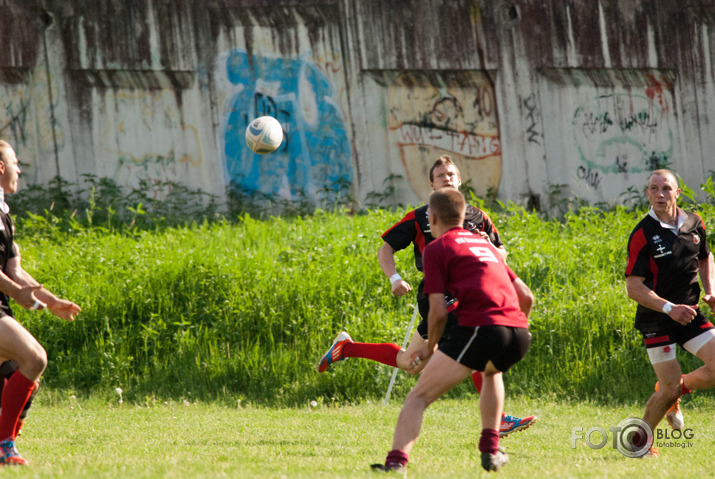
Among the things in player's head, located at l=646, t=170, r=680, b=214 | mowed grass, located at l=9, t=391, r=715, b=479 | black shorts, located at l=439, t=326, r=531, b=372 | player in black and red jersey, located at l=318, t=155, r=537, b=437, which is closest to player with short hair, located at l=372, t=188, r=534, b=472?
black shorts, located at l=439, t=326, r=531, b=372

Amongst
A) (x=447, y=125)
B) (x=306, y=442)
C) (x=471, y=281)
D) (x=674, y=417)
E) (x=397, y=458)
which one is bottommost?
(x=674, y=417)

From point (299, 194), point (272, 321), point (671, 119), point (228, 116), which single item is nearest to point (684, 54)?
point (671, 119)

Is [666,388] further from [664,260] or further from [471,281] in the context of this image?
[471,281]

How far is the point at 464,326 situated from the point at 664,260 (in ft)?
7.58

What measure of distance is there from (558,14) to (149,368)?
30.6 ft

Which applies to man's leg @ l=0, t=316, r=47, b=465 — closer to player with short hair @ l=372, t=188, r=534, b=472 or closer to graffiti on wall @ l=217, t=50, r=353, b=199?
player with short hair @ l=372, t=188, r=534, b=472

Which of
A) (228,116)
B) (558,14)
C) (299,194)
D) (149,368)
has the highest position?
(558,14)

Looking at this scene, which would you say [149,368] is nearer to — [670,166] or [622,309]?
[622,309]

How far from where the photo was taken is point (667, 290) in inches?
249

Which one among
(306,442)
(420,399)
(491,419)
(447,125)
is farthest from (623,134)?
(420,399)

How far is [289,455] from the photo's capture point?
5.86 metres

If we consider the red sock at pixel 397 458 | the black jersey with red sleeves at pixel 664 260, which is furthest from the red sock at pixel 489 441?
the black jersey with red sleeves at pixel 664 260

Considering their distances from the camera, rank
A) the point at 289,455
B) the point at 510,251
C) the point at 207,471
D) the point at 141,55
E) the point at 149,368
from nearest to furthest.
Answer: the point at 207,471
the point at 289,455
the point at 149,368
the point at 510,251
the point at 141,55

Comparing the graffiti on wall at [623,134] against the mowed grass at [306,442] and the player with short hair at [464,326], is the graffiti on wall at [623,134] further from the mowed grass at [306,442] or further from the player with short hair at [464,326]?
the player with short hair at [464,326]
